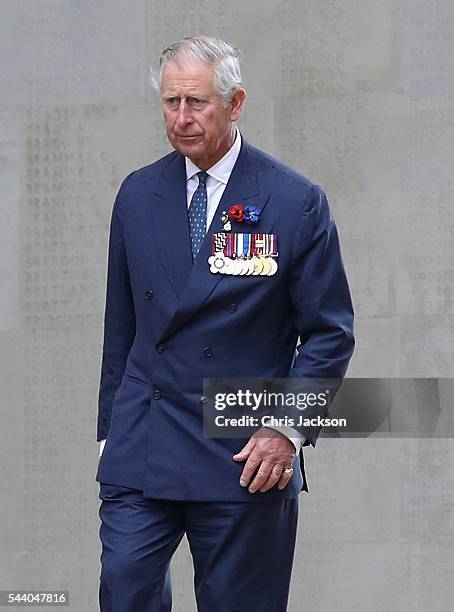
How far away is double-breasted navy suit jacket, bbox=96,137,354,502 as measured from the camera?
11.2 feet

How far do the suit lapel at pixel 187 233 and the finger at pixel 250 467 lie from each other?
304 mm

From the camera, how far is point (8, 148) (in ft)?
16.6

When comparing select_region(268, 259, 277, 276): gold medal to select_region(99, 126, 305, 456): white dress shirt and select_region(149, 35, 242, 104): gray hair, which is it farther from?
select_region(149, 35, 242, 104): gray hair

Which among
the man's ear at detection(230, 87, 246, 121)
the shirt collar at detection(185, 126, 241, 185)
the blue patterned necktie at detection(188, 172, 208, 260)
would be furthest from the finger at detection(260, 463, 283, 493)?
the man's ear at detection(230, 87, 246, 121)

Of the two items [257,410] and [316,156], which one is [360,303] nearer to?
[316,156]

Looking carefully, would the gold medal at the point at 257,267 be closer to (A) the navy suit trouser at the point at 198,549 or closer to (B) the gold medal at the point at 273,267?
(B) the gold medal at the point at 273,267

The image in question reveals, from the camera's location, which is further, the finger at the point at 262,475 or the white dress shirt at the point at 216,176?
the white dress shirt at the point at 216,176

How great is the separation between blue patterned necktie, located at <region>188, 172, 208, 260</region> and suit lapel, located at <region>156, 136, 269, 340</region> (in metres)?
0.02

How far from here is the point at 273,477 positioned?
341 cm

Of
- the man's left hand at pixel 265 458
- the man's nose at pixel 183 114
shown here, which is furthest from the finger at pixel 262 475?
the man's nose at pixel 183 114

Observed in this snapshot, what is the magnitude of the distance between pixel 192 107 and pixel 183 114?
27 mm

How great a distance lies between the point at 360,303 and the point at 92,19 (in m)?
1.17

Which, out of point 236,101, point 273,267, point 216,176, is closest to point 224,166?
point 216,176

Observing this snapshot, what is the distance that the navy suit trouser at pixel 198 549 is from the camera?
341 cm
